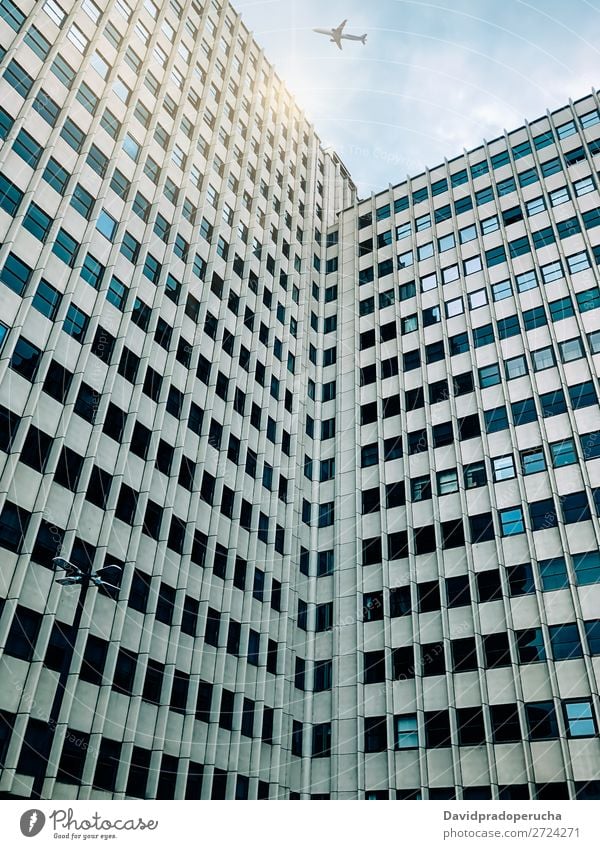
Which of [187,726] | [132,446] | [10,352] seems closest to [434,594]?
[187,726]

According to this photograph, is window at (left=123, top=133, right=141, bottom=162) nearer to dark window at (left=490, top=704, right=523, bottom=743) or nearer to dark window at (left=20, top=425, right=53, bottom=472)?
dark window at (left=20, top=425, right=53, bottom=472)

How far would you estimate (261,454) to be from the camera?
42812 millimetres

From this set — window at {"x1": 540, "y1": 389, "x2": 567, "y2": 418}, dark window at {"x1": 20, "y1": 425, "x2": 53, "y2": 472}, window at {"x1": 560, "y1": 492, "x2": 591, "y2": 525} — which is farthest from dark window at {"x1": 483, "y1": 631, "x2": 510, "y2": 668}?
dark window at {"x1": 20, "y1": 425, "x2": 53, "y2": 472}

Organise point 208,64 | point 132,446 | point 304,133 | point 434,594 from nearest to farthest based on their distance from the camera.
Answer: point 132,446
point 434,594
point 208,64
point 304,133

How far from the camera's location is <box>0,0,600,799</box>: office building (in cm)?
2898

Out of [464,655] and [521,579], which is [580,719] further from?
[521,579]

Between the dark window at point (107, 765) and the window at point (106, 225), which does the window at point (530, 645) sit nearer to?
the dark window at point (107, 765)

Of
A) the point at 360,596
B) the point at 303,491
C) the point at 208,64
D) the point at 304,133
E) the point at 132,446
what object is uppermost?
the point at 304,133

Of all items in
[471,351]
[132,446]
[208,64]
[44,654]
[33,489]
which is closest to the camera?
[44,654]

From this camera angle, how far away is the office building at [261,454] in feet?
95.1

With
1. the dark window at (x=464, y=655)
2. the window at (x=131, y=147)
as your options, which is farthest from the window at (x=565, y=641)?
the window at (x=131, y=147)

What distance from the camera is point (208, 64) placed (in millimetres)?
49562

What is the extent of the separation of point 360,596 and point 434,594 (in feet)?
15.8

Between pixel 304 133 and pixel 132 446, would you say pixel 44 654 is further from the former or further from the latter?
pixel 304 133
